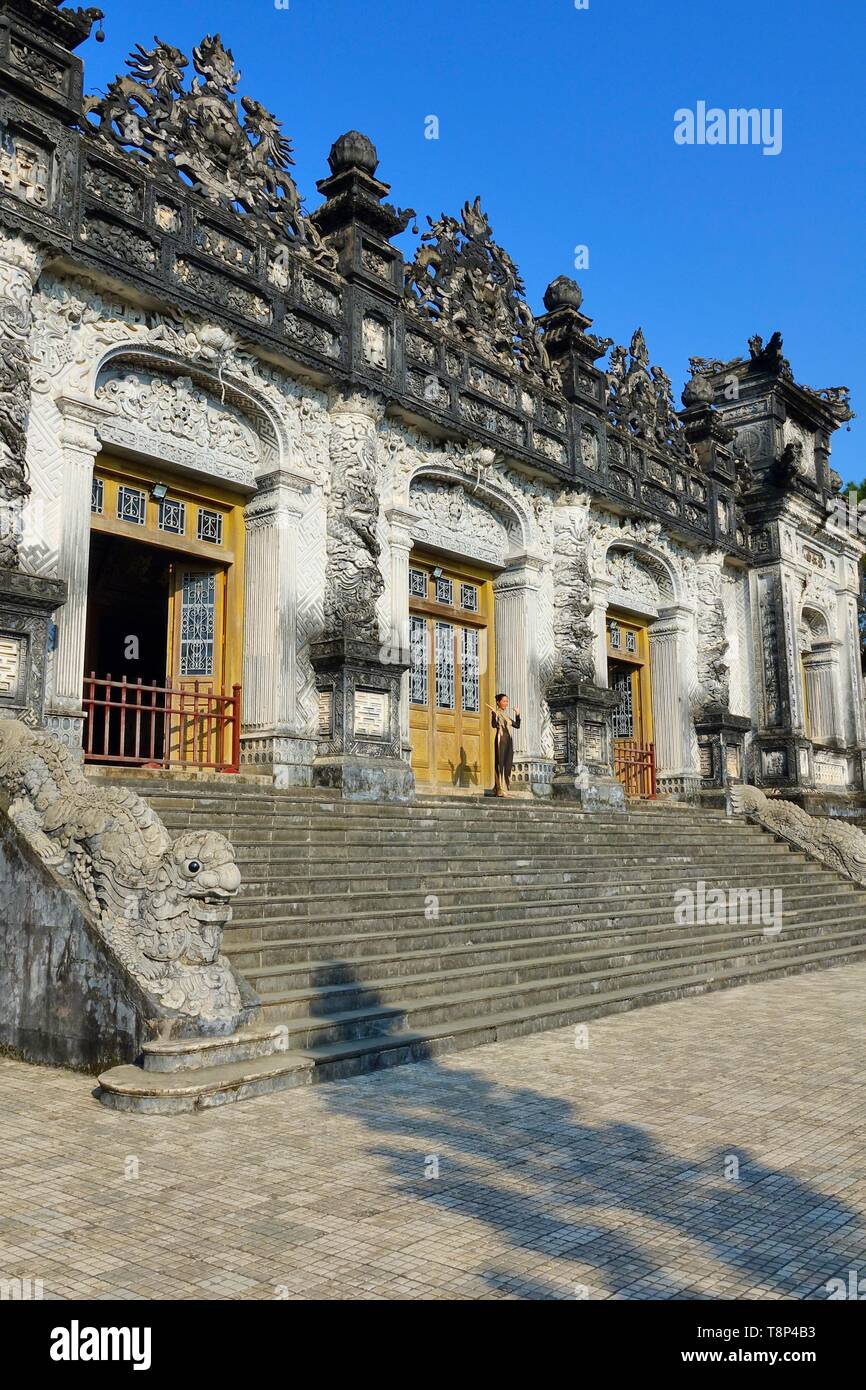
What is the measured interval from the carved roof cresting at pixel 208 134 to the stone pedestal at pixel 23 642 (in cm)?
493

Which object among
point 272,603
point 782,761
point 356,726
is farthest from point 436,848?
point 782,761

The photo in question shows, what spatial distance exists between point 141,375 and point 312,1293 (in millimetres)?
9553

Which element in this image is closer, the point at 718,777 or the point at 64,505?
the point at 64,505

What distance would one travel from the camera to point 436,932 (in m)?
7.90

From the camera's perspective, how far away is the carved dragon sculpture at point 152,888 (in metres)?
5.63

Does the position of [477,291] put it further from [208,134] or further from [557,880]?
[557,880]

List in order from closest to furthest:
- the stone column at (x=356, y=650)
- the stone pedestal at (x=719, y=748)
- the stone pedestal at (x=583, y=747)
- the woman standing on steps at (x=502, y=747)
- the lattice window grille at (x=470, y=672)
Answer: the stone column at (x=356, y=650)
the woman standing on steps at (x=502, y=747)
the stone pedestal at (x=583, y=747)
the lattice window grille at (x=470, y=672)
the stone pedestal at (x=719, y=748)

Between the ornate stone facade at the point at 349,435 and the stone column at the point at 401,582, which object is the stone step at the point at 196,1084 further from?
the stone column at the point at 401,582

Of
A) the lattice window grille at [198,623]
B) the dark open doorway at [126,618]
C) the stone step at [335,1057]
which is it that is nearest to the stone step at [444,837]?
the stone step at [335,1057]

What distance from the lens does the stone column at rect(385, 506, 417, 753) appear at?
13.3 m

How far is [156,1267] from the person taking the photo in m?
3.28

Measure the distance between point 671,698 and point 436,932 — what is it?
11.7 m

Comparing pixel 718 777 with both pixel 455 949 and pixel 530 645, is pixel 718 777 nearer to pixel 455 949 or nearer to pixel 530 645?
pixel 530 645
